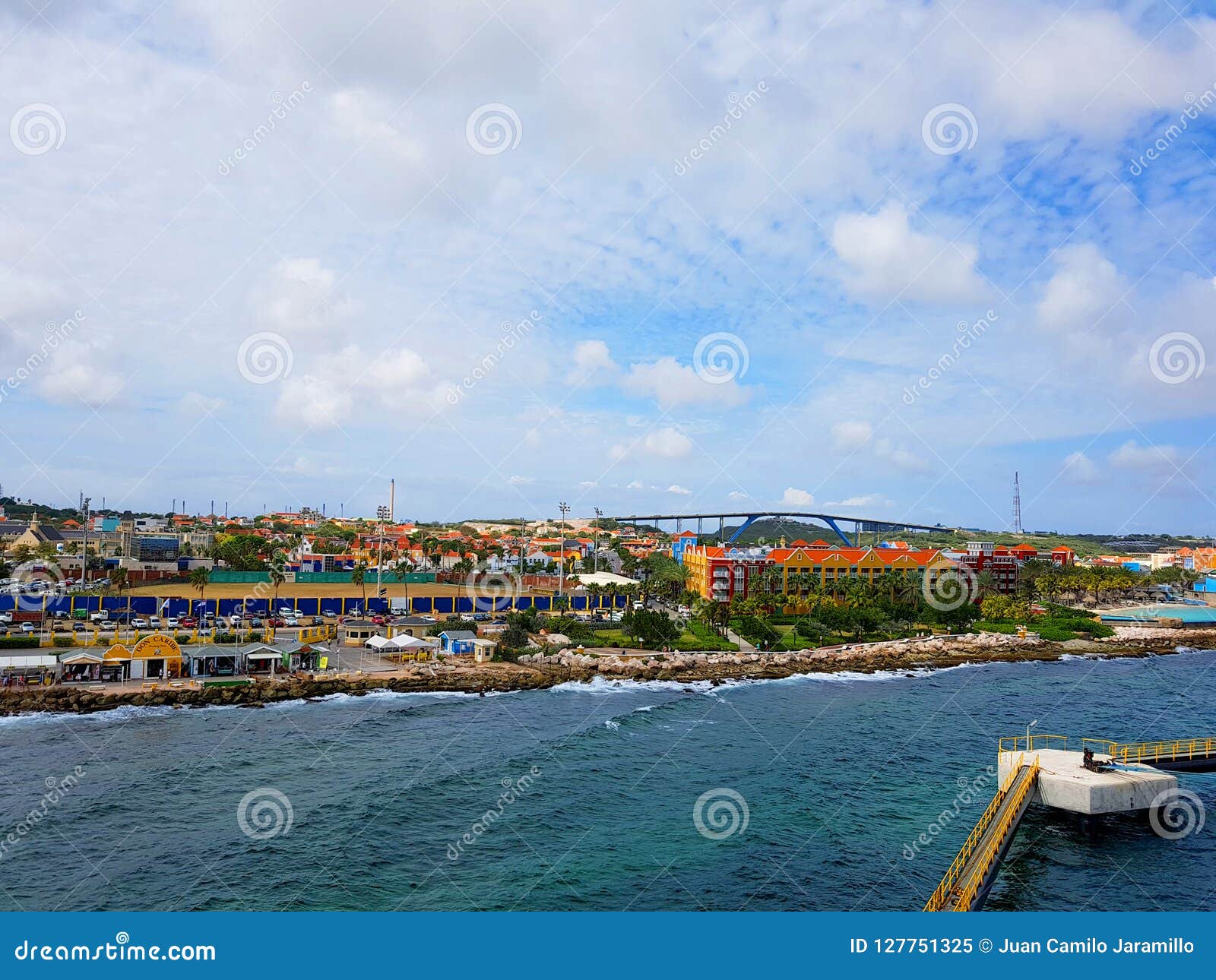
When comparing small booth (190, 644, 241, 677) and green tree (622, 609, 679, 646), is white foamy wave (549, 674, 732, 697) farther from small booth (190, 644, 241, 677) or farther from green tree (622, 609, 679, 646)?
small booth (190, 644, 241, 677)

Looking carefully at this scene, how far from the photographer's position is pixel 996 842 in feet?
42.2

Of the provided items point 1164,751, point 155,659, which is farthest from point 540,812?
point 155,659

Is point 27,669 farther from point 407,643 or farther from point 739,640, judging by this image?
point 739,640

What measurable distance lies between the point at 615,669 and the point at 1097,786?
1780 cm

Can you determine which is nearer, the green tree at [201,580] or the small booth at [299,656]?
the small booth at [299,656]

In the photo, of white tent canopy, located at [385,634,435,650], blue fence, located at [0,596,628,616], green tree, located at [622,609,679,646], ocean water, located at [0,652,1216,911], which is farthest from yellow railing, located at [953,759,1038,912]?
blue fence, located at [0,596,628,616]

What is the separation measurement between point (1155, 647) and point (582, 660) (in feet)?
103

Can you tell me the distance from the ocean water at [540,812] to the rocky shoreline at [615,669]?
102cm

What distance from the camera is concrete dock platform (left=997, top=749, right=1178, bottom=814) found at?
15211 mm

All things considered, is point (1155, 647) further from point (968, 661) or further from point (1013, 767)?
point (1013, 767)

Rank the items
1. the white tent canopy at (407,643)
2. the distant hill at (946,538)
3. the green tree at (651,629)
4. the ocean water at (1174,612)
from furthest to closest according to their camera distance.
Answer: the distant hill at (946,538), the ocean water at (1174,612), the green tree at (651,629), the white tent canopy at (407,643)

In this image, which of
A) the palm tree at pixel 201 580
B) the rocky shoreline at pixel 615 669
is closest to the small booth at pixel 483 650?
the rocky shoreline at pixel 615 669

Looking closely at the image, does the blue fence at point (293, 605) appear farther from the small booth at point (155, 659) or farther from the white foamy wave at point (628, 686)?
the white foamy wave at point (628, 686)

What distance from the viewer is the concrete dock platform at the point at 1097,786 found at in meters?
15.2
